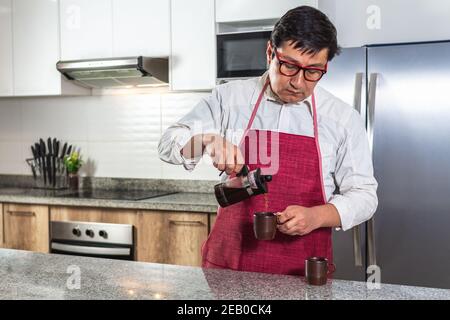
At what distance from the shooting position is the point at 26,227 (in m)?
3.41

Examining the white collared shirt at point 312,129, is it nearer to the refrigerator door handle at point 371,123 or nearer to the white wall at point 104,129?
the refrigerator door handle at point 371,123

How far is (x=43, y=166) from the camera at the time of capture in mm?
3842

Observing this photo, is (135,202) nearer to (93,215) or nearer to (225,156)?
(93,215)

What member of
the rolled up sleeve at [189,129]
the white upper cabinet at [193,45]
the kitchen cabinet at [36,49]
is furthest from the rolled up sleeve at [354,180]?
the kitchen cabinet at [36,49]

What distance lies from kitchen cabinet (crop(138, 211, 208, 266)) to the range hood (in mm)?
830

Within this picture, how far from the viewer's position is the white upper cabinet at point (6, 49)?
368 cm

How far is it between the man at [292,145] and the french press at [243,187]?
0.30 feet

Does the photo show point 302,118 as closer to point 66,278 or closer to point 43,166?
point 66,278

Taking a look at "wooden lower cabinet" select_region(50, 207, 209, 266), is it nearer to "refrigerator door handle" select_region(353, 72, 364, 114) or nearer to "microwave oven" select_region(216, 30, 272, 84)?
"microwave oven" select_region(216, 30, 272, 84)

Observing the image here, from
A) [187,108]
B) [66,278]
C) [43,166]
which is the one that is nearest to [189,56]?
[187,108]

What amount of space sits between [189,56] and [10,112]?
1.62 meters

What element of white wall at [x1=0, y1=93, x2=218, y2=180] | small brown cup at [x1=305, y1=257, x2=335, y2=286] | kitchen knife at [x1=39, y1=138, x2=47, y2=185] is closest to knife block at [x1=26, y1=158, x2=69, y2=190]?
kitchen knife at [x1=39, y1=138, x2=47, y2=185]

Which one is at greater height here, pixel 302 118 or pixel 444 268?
pixel 302 118

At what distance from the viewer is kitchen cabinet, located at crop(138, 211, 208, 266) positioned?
3.01m
